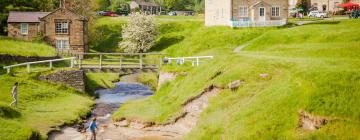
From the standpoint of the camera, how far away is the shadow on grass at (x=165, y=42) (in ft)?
274

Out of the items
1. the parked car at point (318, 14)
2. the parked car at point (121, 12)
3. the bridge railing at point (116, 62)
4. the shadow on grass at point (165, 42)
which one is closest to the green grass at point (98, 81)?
the bridge railing at point (116, 62)

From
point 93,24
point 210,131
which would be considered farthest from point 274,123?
point 93,24

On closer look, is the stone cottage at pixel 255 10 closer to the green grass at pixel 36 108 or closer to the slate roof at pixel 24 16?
the slate roof at pixel 24 16

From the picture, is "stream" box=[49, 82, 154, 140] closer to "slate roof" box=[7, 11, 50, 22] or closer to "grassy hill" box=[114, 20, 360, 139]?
"grassy hill" box=[114, 20, 360, 139]

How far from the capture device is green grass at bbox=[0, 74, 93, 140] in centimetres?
2844

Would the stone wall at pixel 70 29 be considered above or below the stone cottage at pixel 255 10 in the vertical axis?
below

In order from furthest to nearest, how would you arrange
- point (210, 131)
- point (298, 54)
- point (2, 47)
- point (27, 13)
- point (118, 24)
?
point (118, 24) < point (27, 13) < point (2, 47) < point (298, 54) < point (210, 131)

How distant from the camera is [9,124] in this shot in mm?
28438

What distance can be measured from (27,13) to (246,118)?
59577 millimetres

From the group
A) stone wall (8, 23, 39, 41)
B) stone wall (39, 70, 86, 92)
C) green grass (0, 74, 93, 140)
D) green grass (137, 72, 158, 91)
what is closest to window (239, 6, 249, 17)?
green grass (137, 72, 158, 91)

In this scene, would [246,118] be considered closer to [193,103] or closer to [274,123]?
[274,123]

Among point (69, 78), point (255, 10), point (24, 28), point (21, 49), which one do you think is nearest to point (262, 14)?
point (255, 10)

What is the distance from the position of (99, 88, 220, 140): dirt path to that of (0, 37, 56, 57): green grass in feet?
77.1

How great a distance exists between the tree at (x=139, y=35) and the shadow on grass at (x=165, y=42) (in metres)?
1.14
